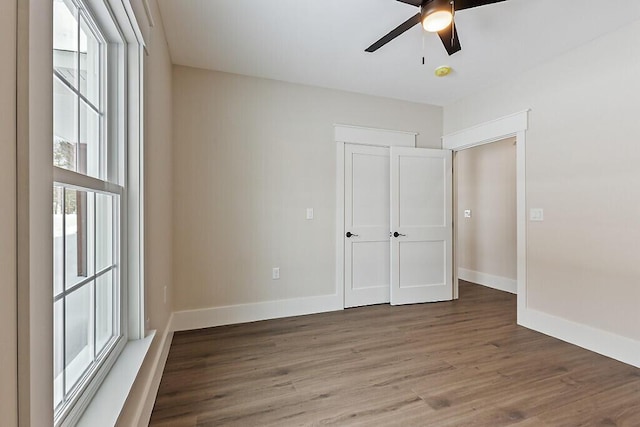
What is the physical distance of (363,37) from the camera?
254 cm

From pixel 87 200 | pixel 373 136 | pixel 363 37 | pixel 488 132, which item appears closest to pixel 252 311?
pixel 87 200

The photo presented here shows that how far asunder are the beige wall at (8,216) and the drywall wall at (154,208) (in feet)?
2.71

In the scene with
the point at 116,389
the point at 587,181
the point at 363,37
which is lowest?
the point at 116,389

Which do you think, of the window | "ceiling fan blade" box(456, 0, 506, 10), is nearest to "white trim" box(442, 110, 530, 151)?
"ceiling fan blade" box(456, 0, 506, 10)

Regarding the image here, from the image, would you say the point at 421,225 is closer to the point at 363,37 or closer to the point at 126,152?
the point at 363,37

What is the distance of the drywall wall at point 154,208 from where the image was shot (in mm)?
1539

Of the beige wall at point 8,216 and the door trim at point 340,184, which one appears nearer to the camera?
the beige wall at point 8,216

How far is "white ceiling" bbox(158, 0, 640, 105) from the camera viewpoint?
86.1 inches

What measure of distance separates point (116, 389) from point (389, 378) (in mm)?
1618

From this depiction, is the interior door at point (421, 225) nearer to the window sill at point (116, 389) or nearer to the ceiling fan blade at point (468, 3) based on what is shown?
the ceiling fan blade at point (468, 3)

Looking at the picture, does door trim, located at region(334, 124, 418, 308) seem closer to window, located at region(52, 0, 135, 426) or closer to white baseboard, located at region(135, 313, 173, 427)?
white baseboard, located at region(135, 313, 173, 427)

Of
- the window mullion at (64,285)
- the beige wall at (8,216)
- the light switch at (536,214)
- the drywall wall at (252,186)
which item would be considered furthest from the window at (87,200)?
the light switch at (536,214)

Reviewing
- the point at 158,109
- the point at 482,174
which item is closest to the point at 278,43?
the point at 158,109

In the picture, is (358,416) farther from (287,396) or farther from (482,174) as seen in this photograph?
(482,174)
